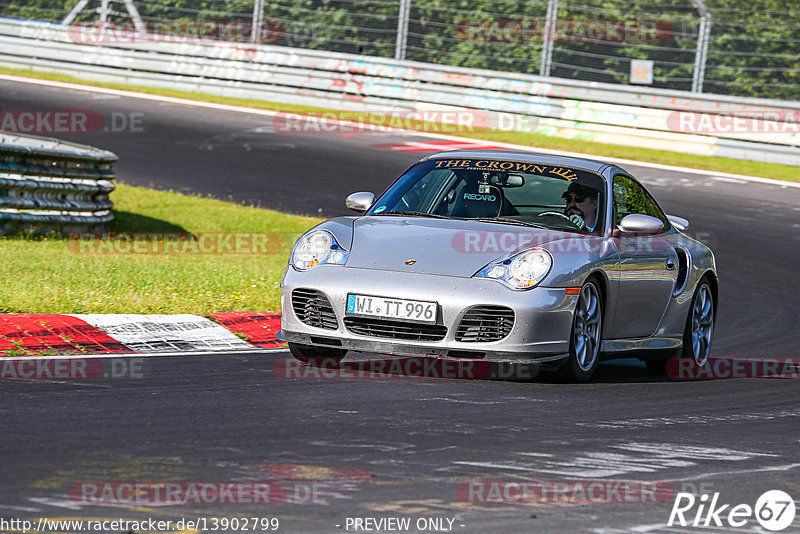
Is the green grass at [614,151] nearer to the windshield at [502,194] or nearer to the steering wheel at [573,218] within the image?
the windshield at [502,194]

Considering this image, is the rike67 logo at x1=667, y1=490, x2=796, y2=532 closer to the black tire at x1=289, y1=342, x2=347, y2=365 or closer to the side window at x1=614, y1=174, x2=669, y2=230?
the black tire at x1=289, y1=342, x2=347, y2=365

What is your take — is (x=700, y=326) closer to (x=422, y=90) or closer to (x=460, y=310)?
(x=460, y=310)

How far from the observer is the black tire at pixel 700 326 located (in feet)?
30.0

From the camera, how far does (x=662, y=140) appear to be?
21.0 meters

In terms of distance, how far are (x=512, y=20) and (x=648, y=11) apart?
228cm

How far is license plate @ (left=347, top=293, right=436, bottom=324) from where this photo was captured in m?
7.16

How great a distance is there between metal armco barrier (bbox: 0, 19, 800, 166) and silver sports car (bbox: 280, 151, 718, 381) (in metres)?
11.8

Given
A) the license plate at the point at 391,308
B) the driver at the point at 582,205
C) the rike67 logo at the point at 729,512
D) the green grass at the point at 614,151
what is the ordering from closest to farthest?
the rike67 logo at the point at 729,512 < the license plate at the point at 391,308 < the driver at the point at 582,205 < the green grass at the point at 614,151

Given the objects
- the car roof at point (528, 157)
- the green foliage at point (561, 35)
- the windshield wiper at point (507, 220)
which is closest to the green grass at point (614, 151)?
the green foliage at point (561, 35)

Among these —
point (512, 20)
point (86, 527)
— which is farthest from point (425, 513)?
point (512, 20)

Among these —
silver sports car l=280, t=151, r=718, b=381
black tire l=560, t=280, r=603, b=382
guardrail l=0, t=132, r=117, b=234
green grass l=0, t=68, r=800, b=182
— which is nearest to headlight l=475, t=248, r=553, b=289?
silver sports car l=280, t=151, r=718, b=381

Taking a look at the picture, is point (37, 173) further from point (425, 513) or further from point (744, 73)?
point (744, 73)

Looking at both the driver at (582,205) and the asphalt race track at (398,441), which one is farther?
the driver at (582,205)

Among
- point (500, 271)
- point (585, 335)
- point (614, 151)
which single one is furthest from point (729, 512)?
point (614, 151)
